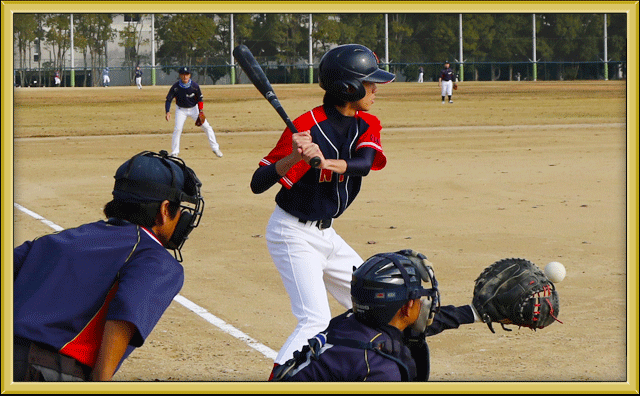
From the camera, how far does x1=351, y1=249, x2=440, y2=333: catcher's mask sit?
3.81 m

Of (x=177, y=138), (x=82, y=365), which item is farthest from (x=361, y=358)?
(x=177, y=138)

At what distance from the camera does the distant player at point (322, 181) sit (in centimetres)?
524

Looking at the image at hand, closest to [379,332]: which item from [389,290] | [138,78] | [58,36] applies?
[389,290]

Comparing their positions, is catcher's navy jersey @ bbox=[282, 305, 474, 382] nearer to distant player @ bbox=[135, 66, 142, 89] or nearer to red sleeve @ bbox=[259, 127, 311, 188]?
red sleeve @ bbox=[259, 127, 311, 188]

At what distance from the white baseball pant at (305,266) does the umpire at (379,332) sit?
116 cm

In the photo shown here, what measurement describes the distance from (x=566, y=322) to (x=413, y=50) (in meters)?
64.4

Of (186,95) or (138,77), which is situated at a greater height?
(138,77)

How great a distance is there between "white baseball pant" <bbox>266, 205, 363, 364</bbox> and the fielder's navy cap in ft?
5.57

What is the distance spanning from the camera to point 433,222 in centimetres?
1209

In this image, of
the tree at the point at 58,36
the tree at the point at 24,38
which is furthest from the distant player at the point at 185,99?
the tree at the point at 58,36

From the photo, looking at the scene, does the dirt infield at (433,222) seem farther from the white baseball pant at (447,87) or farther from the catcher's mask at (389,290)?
the white baseball pant at (447,87)

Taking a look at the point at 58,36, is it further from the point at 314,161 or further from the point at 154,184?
the point at 154,184

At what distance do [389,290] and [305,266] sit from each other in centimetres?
152

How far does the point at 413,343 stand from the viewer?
4.04m
